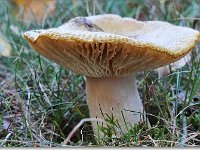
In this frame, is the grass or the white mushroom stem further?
the white mushroom stem

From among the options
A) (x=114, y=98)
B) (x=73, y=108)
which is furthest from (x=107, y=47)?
(x=73, y=108)

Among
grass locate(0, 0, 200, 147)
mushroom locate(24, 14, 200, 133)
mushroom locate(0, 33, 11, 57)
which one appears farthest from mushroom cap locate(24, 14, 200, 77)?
mushroom locate(0, 33, 11, 57)

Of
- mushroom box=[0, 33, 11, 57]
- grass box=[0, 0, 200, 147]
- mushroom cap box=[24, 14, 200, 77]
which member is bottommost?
grass box=[0, 0, 200, 147]

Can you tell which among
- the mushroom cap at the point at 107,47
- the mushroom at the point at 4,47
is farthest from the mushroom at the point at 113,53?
the mushroom at the point at 4,47

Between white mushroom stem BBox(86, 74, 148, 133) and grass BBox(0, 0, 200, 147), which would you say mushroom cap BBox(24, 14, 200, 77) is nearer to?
white mushroom stem BBox(86, 74, 148, 133)

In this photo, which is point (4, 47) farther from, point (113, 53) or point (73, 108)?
point (113, 53)

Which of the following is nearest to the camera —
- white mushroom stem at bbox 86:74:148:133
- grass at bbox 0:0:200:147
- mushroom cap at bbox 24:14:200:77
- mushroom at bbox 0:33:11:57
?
mushroom cap at bbox 24:14:200:77

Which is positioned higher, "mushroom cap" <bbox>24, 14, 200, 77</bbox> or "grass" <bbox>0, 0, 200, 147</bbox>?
"mushroom cap" <bbox>24, 14, 200, 77</bbox>
